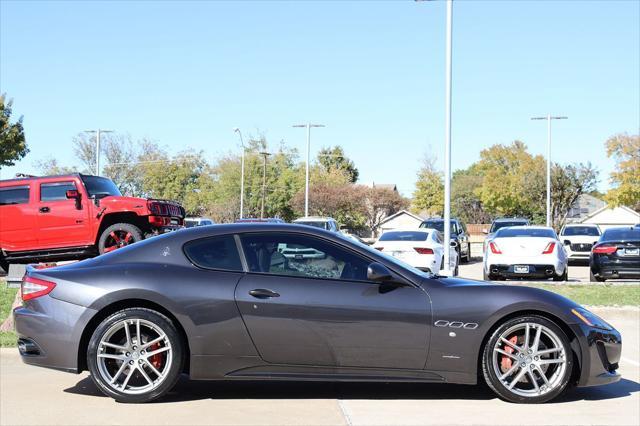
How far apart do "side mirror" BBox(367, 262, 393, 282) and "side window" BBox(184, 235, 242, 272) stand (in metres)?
1.01

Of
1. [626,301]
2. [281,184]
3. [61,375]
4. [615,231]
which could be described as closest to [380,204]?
[281,184]

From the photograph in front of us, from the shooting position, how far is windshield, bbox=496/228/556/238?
16.9m

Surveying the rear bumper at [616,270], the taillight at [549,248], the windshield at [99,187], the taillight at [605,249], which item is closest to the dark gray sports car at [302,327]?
the windshield at [99,187]

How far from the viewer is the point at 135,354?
5555 millimetres

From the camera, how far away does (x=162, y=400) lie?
567 cm

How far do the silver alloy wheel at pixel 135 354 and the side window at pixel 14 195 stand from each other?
9.49 metres

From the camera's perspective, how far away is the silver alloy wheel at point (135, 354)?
5.53m

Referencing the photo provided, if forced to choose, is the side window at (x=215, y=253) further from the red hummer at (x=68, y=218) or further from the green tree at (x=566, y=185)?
the green tree at (x=566, y=185)

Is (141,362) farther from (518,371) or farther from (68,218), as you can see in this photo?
(68,218)

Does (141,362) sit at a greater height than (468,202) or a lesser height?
lesser

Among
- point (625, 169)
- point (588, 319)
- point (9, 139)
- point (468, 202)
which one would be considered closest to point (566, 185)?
point (625, 169)

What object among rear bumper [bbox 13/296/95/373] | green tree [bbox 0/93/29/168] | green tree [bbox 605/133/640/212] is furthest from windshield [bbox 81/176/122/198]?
green tree [bbox 605/133/640/212]

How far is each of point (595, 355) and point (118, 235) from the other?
10018 millimetres

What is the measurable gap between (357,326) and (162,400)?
63.4 inches
